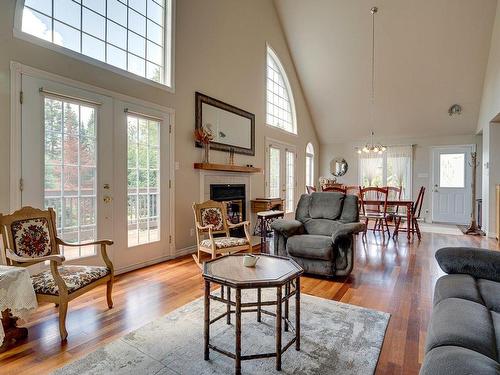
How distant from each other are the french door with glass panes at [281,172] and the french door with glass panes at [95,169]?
2.90 m

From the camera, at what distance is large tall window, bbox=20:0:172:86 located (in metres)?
2.83

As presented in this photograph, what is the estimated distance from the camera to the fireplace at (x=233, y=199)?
4887mm

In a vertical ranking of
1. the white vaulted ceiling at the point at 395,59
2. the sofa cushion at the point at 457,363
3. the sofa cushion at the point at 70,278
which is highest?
the white vaulted ceiling at the point at 395,59

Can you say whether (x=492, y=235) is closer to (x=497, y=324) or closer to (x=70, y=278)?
(x=497, y=324)

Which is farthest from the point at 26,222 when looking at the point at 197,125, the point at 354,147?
the point at 354,147

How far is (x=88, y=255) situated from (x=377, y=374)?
2.88m

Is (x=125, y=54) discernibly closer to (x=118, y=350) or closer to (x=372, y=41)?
(x=118, y=350)

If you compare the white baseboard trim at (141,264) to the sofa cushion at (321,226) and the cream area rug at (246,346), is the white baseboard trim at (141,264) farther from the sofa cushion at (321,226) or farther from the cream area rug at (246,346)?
the sofa cushion at (321,226)

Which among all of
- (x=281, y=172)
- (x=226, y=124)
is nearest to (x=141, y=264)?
(x=226, y=124)

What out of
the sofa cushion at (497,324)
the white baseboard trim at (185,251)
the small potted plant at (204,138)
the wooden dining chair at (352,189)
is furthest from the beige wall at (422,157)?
the sofa cushion at (497,324)

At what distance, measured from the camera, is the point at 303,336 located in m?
2.08

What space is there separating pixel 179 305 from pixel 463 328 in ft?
6.90

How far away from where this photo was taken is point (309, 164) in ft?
29.2

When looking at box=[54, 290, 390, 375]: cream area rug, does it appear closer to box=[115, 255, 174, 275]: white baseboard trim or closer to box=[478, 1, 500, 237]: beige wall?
box=[115, 255, 174, 275]: white baseboard trim
